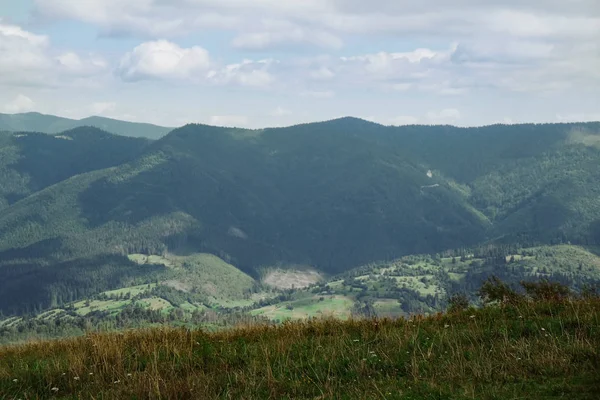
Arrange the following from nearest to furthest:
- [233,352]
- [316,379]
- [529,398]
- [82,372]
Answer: [529,398], [316,379], [82,372], [233,352]

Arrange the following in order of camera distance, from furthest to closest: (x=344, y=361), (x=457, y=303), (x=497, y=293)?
(x=457, y=303), (x=497, y=293), (x=344, y=361)

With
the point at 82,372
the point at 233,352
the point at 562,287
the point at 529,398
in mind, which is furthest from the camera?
the point at 562,287

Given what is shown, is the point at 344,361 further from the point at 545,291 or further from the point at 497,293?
the point at 545,291

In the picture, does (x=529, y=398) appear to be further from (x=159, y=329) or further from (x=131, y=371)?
(x=159, y=329)

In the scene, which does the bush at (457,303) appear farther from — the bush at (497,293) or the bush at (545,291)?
the bush at (545,291)

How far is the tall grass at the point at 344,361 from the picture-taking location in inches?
477

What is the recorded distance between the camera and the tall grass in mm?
12125

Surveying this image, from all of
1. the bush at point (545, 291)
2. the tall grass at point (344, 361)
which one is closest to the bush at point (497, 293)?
the bush at point (545, 291)

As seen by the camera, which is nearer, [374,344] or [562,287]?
[374,344]

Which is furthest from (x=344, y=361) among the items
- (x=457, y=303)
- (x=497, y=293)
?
(x=497, y=293)

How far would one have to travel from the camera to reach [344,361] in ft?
46.0

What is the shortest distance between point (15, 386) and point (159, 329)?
4771mm

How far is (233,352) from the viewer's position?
15312 millimetres

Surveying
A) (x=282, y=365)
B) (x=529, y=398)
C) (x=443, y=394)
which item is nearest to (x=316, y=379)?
(x=282, y=365)
